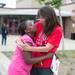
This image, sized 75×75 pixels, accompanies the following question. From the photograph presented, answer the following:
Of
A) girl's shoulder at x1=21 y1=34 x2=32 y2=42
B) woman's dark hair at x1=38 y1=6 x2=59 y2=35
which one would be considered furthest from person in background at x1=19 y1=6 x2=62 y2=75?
girl's shoulder at x1=21 y1=34 x2=32 y2=42

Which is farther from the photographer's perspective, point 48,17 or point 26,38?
point 26,38

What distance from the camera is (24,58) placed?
15.3 feet

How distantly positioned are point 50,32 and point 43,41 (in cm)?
16

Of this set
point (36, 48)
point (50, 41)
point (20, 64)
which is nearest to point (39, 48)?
point (36, 48)

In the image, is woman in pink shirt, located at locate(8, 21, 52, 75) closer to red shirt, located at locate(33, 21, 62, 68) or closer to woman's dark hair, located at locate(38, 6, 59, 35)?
red shirt, located at locate(33, 21, 62, 68)

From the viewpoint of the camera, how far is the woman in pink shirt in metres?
4.65

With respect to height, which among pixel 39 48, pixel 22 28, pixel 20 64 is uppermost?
pixel 22 28

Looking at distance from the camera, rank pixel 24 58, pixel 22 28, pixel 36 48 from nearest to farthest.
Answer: pixel 36 48 < pixel 24 58 < pixel 22 28

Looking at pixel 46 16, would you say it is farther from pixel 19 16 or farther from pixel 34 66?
pixel 19 16

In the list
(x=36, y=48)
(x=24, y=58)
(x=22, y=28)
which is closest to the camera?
(x=36, y=48)

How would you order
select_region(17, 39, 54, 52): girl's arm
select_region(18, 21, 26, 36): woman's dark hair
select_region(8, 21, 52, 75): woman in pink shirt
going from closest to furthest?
select_region(17, 39, 54, 52): girl's arm, select_region(8, 21, 52, 75): woman in pink shirt, select_region(18, 21, 26, 36): woman's dark hair

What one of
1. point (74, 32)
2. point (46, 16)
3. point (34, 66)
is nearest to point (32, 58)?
point (34, 66)

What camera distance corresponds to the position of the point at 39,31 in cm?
489

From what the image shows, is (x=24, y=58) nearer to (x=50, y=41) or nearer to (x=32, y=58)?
(x=32, y=58)
